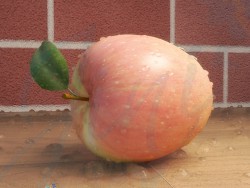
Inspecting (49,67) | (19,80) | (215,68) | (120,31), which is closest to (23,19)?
(19,80)

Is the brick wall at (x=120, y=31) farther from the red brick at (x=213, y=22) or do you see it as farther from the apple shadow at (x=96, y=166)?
the apple shadow at (x=96, y=166)

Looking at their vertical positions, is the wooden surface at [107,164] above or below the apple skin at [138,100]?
below

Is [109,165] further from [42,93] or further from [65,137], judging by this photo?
[42,93]

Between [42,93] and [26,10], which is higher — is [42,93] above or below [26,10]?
below

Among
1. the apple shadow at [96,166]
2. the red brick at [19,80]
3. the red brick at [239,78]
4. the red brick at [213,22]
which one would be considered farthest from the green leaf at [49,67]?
the red brick at [239,78]

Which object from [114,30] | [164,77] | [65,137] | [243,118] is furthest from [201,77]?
[114,30]

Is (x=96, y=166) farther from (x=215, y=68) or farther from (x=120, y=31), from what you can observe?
(x=215, y=68)
